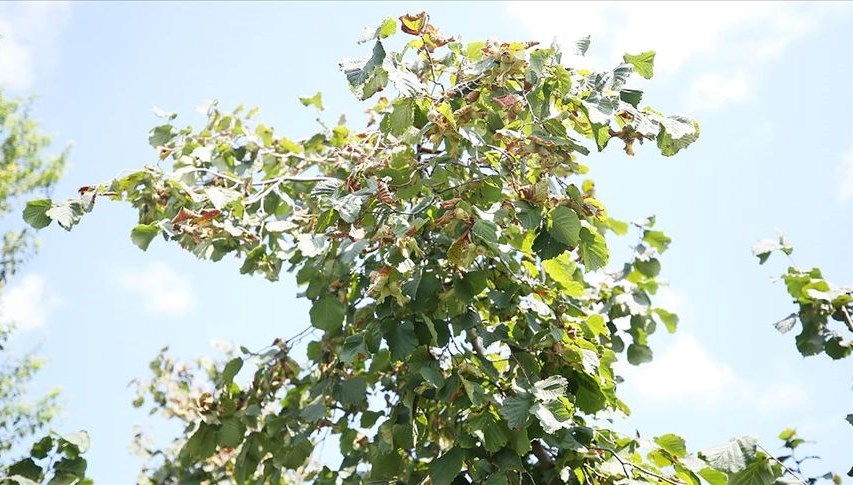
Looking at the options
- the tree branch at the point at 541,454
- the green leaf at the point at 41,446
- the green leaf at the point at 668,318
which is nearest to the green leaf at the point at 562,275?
the tree branch at the point at 541,454

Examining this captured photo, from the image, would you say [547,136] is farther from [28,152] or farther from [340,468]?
[28,152]

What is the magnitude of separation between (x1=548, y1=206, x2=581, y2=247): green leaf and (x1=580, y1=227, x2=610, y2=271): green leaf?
0.12m

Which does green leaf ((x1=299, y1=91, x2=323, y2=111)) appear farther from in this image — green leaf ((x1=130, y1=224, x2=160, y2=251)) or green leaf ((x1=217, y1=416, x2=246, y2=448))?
green leaf ((x1=217, y1=416, x2=246, y2=448))

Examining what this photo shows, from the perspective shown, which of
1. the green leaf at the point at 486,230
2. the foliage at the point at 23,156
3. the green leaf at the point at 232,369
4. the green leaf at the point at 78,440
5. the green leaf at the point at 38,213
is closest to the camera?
the green leaf at the point at 486,230

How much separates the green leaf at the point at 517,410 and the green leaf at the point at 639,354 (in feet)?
4.19

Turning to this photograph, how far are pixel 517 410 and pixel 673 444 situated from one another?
0.55m

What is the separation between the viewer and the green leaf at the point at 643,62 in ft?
7.30

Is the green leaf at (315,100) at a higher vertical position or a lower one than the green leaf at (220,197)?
higher

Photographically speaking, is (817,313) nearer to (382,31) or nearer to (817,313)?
(817,313)

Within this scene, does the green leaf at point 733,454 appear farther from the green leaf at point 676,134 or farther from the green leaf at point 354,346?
the green leaf at point 354,346

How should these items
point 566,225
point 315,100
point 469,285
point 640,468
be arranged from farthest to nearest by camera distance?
point 315,100 < point 469,285 < point 640,468 < point 566,225

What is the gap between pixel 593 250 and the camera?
2.28 metres

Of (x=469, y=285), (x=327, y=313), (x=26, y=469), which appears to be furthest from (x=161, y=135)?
(x=469, y=285)

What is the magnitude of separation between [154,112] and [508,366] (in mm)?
1647
